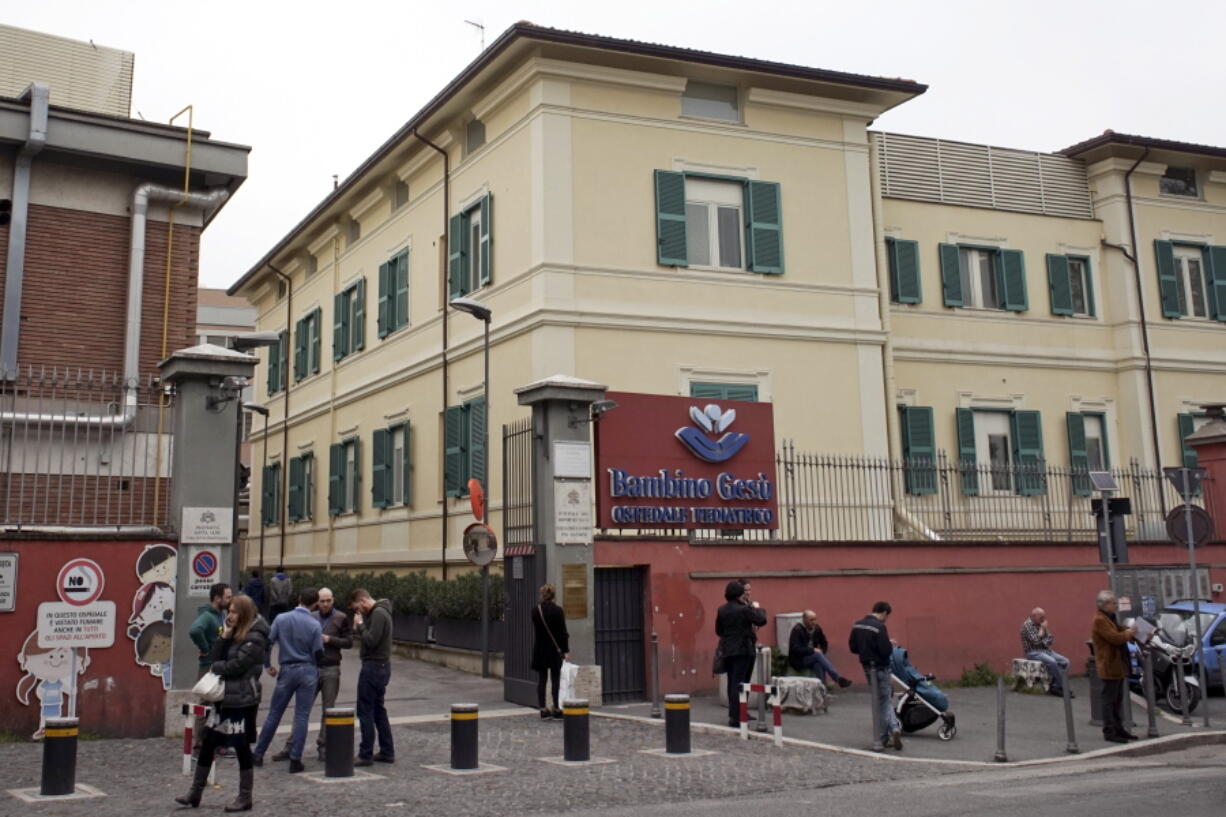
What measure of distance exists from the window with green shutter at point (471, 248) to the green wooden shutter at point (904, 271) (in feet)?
25.9

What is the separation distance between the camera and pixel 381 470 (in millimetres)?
25203

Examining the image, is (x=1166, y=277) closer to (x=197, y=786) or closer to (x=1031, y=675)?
(x=1031, y=675)

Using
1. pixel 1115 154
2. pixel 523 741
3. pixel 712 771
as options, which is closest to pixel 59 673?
pixel 523 741

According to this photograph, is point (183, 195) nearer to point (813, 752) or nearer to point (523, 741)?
point (523, 741)

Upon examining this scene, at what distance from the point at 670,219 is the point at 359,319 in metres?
9.44

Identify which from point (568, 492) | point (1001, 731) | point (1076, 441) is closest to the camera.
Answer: point (1001, 731)

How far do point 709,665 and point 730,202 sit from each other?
882 cm

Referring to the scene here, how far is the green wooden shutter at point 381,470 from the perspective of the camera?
25016mm

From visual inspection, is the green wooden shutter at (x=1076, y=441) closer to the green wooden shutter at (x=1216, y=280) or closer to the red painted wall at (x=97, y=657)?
the green wooden shutter at (x=1216, y=280)

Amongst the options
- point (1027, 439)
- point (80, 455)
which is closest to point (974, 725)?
point (80, 455)

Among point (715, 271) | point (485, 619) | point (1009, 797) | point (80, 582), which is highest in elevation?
point (715, 271)

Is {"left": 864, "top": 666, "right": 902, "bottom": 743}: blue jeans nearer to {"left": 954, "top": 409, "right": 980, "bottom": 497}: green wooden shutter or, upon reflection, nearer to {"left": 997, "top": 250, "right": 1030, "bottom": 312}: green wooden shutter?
{"left": 954, "top": 409, "right": 980, "bottom": 497}: green wooden shutter

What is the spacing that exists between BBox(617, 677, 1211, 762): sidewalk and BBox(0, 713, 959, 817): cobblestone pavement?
985 mm

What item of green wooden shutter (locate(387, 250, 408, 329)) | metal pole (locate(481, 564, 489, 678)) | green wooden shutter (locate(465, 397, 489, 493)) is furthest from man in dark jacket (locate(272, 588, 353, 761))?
green wooden shutter (locate(387, 250, 408, 329))
